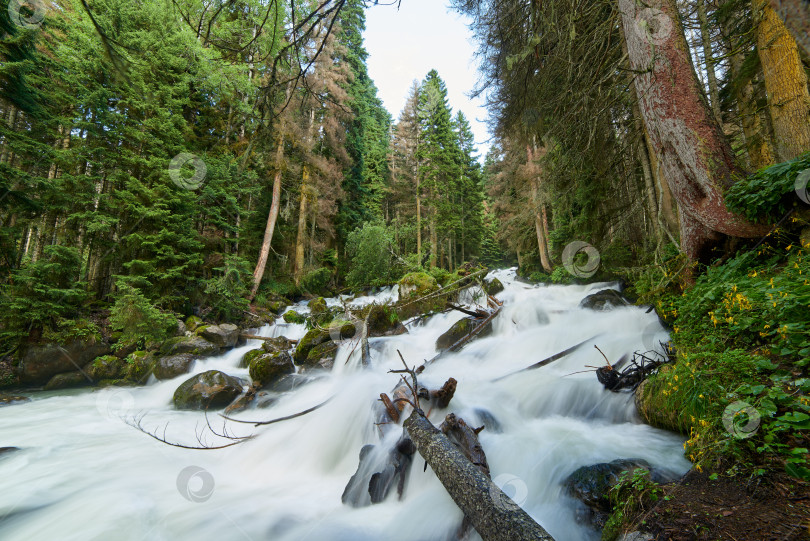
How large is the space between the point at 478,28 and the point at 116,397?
11911 mm

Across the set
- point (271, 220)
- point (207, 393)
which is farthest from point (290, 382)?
point (271, 220)

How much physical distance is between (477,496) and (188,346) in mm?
9999

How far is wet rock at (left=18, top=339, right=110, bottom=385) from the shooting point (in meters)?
8.30

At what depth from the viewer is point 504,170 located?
19.3 m

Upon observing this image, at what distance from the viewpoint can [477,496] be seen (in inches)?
94.2

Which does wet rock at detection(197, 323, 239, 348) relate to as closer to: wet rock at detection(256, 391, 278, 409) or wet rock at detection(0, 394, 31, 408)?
wet rock at detection(0, 394, 31, 408)

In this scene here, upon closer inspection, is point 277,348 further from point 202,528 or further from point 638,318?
point 638,318

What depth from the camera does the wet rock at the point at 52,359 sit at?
8.30m
